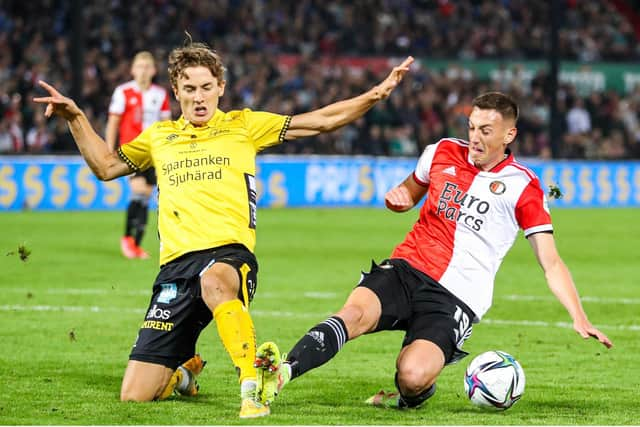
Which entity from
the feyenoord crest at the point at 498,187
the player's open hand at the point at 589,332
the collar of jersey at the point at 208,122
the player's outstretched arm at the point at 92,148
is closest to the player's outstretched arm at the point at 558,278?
the player's open hand at the point at 589,332

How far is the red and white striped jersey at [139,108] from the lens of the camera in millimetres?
13953

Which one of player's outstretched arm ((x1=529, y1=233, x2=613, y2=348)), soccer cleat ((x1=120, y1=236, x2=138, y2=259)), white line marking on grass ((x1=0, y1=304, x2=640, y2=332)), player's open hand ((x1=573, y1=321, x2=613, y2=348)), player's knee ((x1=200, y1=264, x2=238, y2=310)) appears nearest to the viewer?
player's open hand ((x1=573, y1=321, x2=613, y2=348))

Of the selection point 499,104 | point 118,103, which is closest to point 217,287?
point 499,104

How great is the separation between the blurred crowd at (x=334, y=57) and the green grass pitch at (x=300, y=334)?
6463mm

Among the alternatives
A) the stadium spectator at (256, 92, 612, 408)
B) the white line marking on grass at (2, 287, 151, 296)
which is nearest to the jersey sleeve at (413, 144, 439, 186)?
the stadium spectator at (256, 92, 612, 408)

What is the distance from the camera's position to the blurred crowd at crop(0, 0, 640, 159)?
76.5ft

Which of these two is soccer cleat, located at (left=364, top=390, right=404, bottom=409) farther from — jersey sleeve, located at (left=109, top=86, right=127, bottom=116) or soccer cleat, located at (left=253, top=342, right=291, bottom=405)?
jersey sleeve, located at (left=109, top=86, right=127, bottom=116)

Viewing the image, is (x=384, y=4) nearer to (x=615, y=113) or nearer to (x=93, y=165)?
(x=615, y=113)

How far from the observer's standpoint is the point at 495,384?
239 inches

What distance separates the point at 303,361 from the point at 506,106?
1812mm

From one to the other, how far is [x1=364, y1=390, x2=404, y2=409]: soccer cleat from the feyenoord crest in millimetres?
1207

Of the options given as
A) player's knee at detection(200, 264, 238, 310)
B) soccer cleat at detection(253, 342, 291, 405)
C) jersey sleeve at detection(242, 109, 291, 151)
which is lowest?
soccer cleat at detection(253, 342, 291, 405)

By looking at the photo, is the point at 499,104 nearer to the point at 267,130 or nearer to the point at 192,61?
the point at 267,130

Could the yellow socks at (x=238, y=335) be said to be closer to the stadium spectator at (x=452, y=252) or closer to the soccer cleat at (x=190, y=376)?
the stadium spectator at (x=452, y=252)
